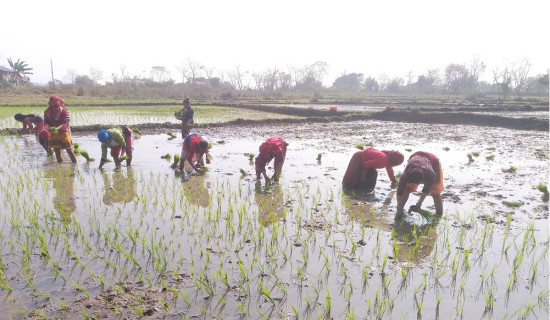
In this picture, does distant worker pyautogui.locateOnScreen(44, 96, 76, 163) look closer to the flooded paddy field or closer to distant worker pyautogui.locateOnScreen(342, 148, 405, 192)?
the flooded paddy field

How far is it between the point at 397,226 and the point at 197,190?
9.74 feet

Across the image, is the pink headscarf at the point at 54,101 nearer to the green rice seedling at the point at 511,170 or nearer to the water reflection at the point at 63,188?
the water reflection at the point at 63,188

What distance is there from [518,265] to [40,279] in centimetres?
395

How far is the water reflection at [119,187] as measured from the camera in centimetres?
472

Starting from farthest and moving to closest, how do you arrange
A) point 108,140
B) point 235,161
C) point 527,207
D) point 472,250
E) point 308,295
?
point 235,161
point 108,140
point 527,207
point 472,250
point 308,295

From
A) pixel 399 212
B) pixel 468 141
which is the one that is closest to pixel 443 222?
pixel 399 212

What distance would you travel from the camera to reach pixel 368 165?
5.09 metres

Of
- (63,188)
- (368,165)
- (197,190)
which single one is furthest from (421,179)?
(63,188)

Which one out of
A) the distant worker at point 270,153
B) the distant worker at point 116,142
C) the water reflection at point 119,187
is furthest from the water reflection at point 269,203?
the distant worker at point 116,142

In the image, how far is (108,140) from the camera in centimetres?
598

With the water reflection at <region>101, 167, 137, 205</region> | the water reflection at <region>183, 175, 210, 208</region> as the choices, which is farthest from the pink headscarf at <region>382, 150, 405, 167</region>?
the water reflection at <region>101, 167, 137, 205</region>

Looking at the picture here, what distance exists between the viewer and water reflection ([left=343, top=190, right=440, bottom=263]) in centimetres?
332

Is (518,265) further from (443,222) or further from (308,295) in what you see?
(308,295)

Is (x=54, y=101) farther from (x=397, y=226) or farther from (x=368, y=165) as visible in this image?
(x=397, y=226)
